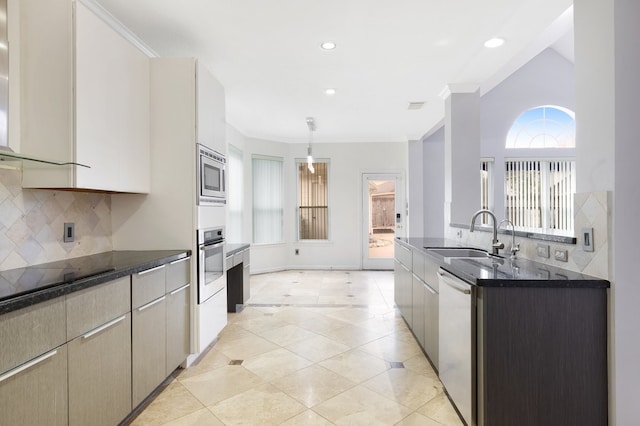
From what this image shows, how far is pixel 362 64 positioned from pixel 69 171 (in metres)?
2.72

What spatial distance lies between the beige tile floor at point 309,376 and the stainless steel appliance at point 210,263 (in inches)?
22.3

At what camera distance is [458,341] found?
1976 millimetres

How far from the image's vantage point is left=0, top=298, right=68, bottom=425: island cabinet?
123cm

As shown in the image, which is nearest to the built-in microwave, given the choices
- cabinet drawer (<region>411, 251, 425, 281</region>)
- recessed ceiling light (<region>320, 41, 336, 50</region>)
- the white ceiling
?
the white ceiling

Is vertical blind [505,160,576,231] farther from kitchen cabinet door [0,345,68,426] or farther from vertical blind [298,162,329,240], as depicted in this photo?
kitchen cabinet door [0,345,68,426]

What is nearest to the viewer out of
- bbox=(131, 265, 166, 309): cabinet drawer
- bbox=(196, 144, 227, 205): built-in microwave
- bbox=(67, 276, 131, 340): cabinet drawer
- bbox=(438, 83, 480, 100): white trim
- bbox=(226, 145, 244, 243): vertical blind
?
bbox=(67, 276, 131, 340): cabinet drawer

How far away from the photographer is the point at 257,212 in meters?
6.82

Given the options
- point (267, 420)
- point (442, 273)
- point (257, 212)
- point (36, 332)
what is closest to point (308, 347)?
point (267, 420)

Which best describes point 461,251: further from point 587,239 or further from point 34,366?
point 34,366

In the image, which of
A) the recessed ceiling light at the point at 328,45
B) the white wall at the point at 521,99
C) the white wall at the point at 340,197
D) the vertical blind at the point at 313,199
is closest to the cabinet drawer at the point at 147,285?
the recessed ceiling light at the point at 328,45

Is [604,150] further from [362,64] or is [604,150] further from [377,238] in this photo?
[377,238]

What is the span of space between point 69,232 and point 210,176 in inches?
42.2

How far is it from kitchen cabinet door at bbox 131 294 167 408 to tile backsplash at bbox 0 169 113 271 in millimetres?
694

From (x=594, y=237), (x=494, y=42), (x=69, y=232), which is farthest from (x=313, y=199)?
(x=594, y=237)
